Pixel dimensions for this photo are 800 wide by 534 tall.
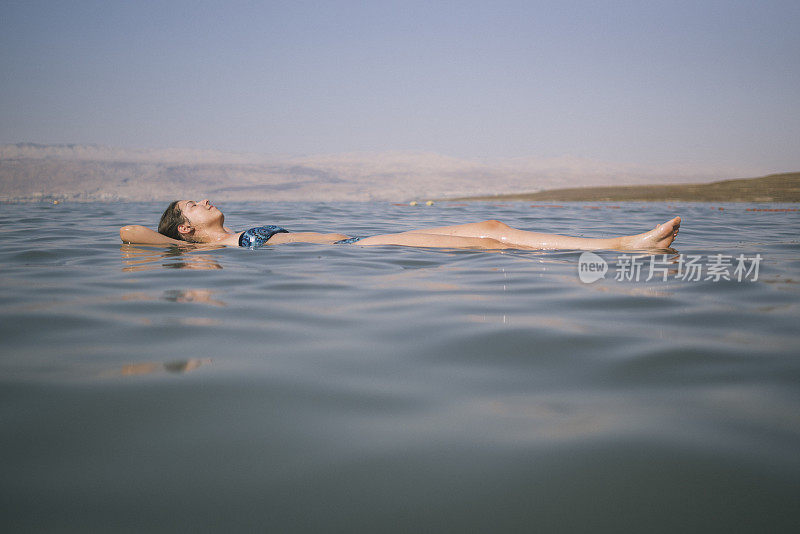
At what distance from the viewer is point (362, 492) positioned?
1147 mm

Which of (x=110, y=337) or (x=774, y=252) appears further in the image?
(x=774, y=252)

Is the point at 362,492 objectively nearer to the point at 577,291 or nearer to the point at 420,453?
the point at 420,453

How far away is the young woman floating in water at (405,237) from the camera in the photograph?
500 cm

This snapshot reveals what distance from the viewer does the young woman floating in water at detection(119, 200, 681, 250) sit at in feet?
16.4

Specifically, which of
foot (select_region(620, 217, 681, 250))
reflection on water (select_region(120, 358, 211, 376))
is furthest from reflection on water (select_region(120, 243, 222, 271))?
foot (select_region(620, 217, 681, 250))

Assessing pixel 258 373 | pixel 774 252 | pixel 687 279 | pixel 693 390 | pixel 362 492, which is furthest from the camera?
pixel 774 252

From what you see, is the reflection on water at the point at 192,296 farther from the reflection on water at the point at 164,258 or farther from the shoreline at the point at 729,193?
the shoreline at the point at 729,193

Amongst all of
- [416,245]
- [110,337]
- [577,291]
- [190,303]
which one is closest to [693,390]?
[577,291]

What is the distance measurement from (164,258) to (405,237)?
239 centimetres

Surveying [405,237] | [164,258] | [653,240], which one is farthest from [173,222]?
[653,240]

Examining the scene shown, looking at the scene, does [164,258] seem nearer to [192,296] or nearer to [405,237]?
[192,296]

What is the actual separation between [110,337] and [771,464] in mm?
2422

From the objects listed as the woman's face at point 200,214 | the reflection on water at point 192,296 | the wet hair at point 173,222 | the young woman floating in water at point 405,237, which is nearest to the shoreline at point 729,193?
the young woman floating in water at point 405,237

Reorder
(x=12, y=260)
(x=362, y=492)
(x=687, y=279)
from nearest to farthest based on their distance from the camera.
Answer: (x=362, y=492), (x=687, y=279), (x=12, y=260)
